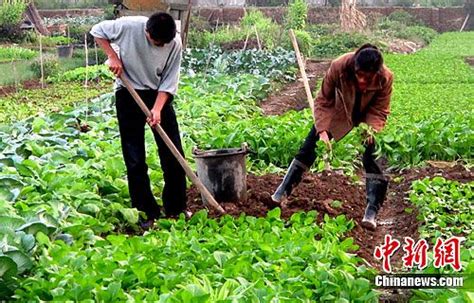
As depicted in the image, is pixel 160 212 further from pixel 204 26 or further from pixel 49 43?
pixel 204 26

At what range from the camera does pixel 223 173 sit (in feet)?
23.0

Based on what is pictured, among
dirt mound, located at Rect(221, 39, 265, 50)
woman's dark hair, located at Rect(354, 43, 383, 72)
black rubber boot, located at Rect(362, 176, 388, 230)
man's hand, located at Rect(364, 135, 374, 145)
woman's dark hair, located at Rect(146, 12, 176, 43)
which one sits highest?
woman's dark hair, located at Rect(146, 12, 176, 43)

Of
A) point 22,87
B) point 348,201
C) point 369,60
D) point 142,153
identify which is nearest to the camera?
point 369,60

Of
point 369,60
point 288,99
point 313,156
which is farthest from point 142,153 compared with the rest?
point 288,99

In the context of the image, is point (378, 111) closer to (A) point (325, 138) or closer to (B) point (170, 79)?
(A) point (325, 138)

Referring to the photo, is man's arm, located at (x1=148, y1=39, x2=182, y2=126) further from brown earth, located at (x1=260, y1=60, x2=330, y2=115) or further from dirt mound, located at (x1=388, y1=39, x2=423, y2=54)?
dirt mound, located at (x1=388, y1=39, x2=423, y2=54)

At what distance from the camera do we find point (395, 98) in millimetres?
14273

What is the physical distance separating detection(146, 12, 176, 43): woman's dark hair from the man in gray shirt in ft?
0.22

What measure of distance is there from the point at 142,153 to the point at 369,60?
1.92m

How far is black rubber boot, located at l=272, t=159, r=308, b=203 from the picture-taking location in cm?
695

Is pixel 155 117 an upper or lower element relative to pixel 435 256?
upper

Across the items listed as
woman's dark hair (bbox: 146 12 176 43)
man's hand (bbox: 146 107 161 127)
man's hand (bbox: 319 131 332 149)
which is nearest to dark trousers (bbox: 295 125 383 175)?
man's hand (bbox: 319 131 332 149)

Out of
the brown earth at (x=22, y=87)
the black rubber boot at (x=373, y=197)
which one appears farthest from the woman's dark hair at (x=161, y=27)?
the brown earth at (x=22, y=87)

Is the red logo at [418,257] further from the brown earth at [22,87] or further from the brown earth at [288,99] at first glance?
the brown earth at [22,87]
